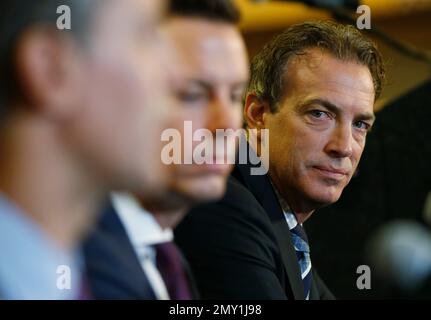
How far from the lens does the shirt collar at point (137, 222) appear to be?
27.9 inches

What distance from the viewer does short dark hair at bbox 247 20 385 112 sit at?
1224mm

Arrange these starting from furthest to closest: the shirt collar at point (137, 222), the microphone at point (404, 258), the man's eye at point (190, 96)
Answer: the microphone at point (404, 258)
the shirt collar at point (137, 222)
the man's eye at point (190, 96)

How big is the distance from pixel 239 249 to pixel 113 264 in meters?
0.42

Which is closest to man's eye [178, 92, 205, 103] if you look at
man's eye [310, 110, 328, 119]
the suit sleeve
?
the suit sleeve

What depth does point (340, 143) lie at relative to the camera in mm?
1210

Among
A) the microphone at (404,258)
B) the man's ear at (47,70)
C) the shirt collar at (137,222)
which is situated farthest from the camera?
the microphone at (404,258)

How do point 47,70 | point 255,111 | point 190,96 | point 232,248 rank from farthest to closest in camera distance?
point 255,111
point 232,248
point 190,96
point 47,70

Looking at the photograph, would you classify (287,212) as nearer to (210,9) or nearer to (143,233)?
(143,233)

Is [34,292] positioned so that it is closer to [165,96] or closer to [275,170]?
[165,96]

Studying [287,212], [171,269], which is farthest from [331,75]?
[171,269]


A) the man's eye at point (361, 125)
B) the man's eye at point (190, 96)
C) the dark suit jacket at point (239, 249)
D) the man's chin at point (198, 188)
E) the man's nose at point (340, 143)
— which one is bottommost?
the dark suit jacket at point (239, 249)

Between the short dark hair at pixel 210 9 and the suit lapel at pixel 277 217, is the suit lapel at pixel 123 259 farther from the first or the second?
the suit lapel at pixel 277 217

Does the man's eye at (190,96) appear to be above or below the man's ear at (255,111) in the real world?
below

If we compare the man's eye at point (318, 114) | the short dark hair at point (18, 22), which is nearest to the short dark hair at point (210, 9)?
the short dark hair at point (18, 22)
